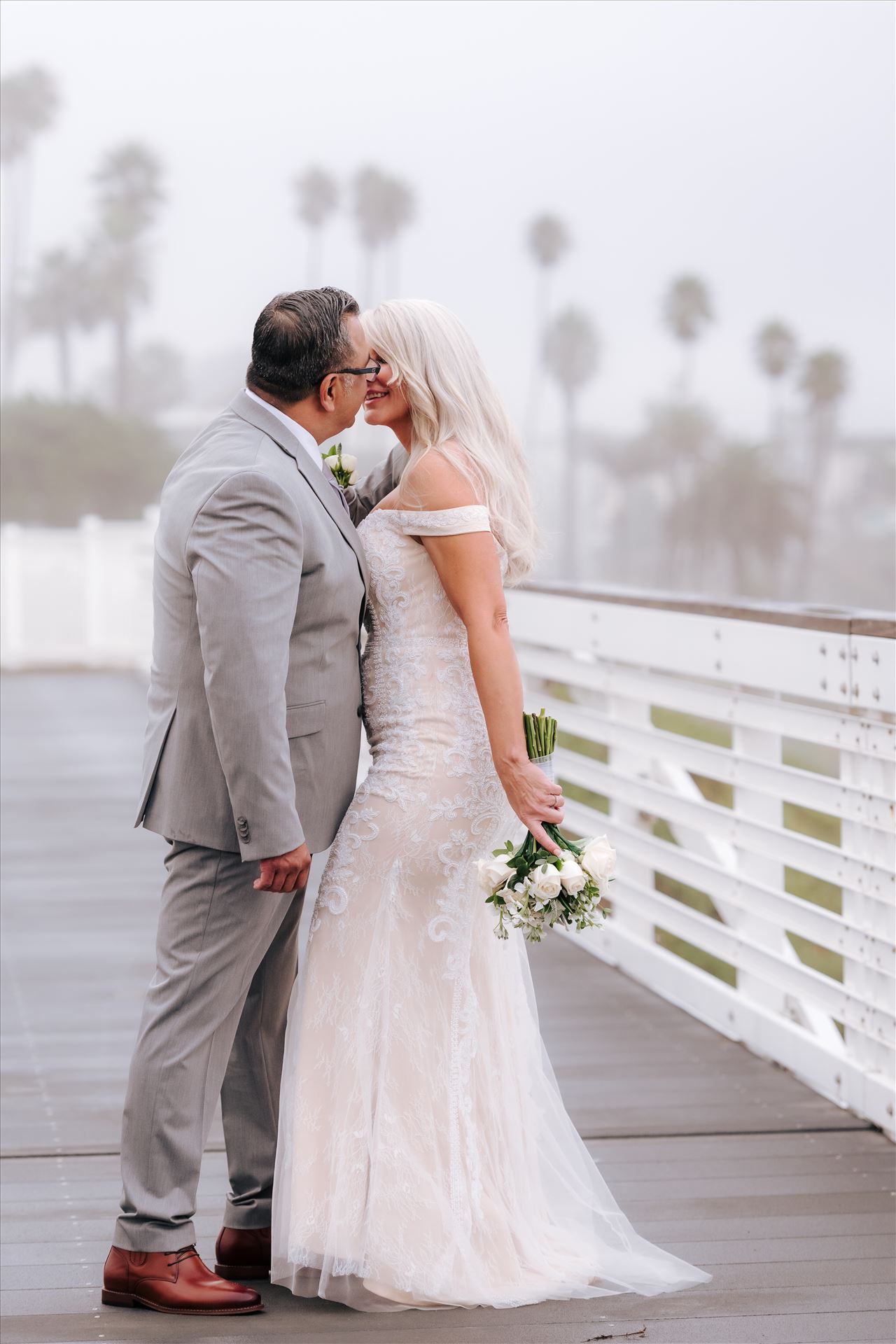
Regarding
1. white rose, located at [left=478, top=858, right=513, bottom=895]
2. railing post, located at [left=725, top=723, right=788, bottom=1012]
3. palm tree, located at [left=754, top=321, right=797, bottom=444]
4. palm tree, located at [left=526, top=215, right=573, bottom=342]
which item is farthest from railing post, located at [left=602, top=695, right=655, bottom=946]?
palm tree, located at [left=526, top=215, right=573, bottom=342]

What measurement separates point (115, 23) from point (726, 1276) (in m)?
57.1

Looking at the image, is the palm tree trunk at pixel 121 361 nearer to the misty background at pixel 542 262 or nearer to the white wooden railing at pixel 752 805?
the misty background at pixel 542 262

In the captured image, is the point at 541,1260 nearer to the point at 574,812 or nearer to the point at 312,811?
the point at 312,811

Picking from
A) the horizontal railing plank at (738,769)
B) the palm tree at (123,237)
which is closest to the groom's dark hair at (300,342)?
the horizontal railing plank at (738,769)

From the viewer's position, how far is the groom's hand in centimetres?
211

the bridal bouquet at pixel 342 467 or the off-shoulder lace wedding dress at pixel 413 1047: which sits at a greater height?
the bridal bouquet at pixel 342 467

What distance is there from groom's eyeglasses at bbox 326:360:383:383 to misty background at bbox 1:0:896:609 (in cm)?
2424

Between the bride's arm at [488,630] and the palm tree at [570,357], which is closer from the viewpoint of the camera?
the bride's arm at [488,630]

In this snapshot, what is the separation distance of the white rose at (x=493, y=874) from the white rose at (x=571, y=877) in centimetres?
7

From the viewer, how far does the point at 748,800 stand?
366 cm

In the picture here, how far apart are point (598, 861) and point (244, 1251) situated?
0.80 metres

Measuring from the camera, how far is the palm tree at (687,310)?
1567 inches

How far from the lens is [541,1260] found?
7.67 ft

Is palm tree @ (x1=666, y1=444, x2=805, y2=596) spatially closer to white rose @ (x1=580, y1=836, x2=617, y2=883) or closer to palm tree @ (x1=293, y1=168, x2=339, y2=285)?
palm tree @ (x1=293, y1=168, x2=339, y2=285)
